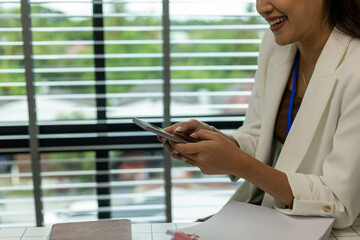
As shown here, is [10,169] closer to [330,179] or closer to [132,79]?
[132,79]

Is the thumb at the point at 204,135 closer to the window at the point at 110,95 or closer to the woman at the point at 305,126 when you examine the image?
the woman at the point at 305,126

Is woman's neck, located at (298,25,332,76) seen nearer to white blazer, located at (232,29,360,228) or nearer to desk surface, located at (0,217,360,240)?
white blazer, located at (232,29,360,228)

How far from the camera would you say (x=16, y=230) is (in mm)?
1345

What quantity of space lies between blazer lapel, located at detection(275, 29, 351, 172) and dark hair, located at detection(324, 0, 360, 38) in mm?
25

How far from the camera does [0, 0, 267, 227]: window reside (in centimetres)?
283

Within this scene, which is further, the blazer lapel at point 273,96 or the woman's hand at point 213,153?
the blazer lapel at point 273,96

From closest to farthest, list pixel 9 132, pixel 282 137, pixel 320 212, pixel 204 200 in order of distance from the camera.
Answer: pixel 320 212, pixel 282 137, pixel 9 132, pixel 204 200

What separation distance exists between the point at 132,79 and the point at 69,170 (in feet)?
2.09

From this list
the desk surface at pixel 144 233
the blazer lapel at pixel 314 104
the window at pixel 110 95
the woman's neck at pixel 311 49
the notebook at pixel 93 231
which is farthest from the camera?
the window at pixel 110 95

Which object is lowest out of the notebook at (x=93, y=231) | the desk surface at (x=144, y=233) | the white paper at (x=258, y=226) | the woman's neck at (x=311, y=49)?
the desk surface at (x=144, y=233)

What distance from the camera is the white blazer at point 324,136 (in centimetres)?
133

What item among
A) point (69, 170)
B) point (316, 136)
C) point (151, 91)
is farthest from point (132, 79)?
point (316, 136)

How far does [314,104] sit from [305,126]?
0.22 feet

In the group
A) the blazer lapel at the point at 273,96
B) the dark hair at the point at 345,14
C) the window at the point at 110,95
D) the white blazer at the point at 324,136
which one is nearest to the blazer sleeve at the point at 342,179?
the white blazer at the point at 324,136
